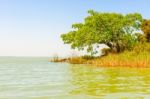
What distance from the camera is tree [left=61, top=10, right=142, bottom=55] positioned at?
1859 inches

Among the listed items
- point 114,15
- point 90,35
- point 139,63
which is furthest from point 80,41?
point 139,63

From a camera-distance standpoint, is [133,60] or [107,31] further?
[107,31]

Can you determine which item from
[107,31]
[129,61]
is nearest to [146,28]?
[107,31]

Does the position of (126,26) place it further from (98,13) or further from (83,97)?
(83,97)

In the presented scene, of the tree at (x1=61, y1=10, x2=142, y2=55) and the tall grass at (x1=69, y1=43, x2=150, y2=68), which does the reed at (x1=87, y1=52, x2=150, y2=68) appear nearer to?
the tall grass at (x1=69, y1=43, x2=150, y2=68)

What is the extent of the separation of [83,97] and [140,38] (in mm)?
36734

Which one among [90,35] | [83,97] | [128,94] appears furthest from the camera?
[90,35]

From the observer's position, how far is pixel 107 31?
48.0 metres

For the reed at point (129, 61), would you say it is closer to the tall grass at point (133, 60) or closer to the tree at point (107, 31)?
the tall grass at point (133, 60)

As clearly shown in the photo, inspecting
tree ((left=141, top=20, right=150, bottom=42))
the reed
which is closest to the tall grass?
the reed

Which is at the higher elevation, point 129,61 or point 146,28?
point 146,28

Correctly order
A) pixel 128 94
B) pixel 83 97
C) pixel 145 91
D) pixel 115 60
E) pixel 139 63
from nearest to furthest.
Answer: pixel 83 97
pixel 128 94
pixel 145 91
pixel 139 63
pixel 115 60

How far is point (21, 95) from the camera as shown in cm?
1299

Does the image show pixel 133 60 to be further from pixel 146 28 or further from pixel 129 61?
pixel 146 28
